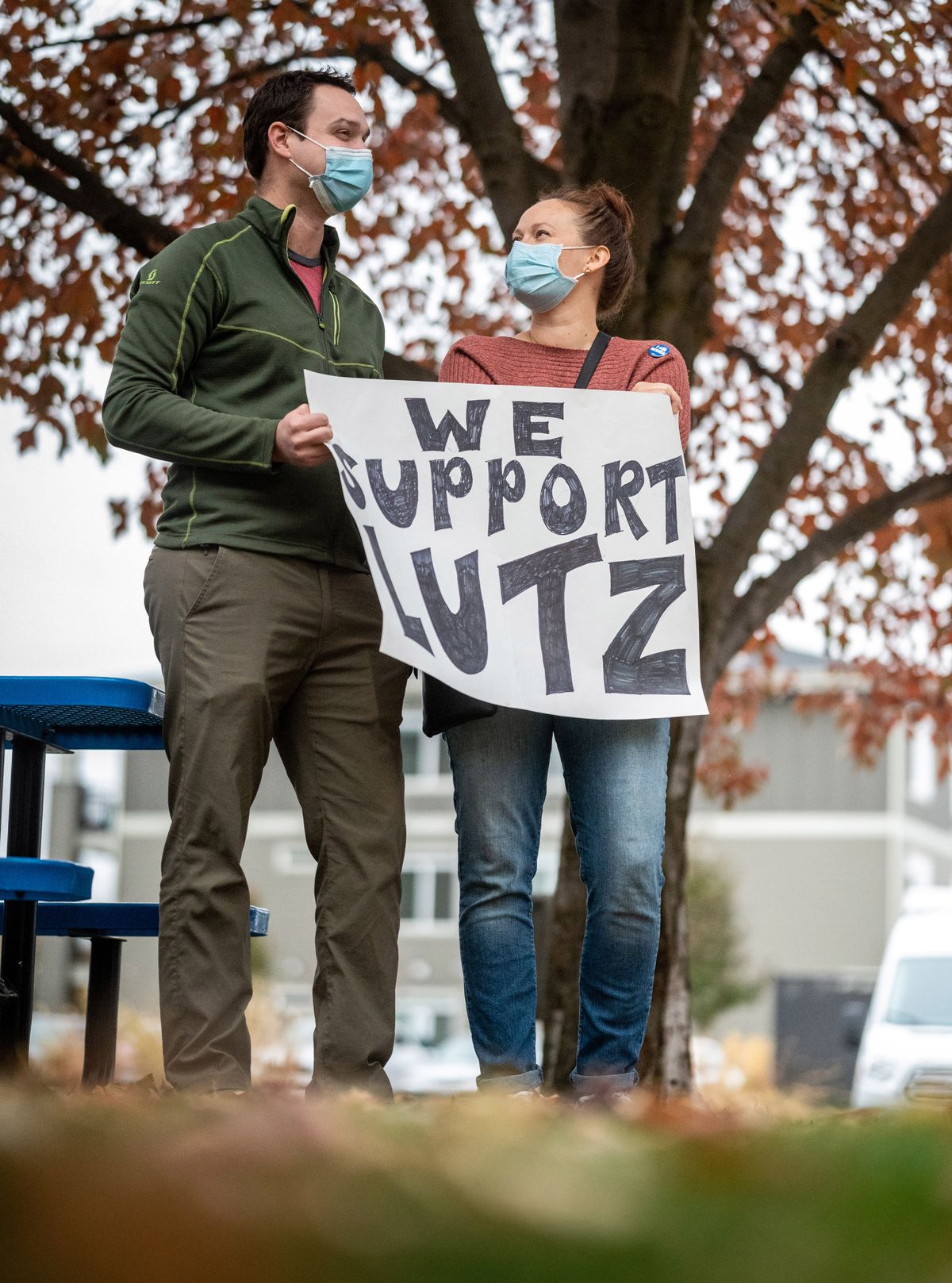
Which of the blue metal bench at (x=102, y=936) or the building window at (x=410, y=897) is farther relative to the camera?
the building window at (x=410, y=897)

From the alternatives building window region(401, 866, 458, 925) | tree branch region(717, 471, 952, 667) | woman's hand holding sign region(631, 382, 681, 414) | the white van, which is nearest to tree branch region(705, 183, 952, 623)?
tree branch region(717, 471, 952, 667)

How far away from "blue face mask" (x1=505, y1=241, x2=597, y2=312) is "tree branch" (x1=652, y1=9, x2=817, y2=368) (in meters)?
2.73

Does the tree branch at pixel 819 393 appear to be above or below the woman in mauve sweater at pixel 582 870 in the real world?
above

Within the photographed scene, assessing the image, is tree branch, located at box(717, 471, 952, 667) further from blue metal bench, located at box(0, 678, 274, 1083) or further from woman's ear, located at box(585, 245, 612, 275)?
woman's ear, located at box(585, 245, 612, 275)

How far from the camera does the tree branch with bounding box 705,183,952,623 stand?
21.3 feet

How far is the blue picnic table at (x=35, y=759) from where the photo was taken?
3025mm

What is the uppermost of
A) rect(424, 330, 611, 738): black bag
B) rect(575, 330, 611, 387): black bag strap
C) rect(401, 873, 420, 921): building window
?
rect(575, 330, 611, 387): black bag strap

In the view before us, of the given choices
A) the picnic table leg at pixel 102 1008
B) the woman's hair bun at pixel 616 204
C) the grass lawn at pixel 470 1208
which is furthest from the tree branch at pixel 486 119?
the grass lawn at pixel 470 1208

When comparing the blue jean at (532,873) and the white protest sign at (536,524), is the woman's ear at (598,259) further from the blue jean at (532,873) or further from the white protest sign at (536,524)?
the blue jean at (532,873)

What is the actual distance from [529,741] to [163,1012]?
85 cm

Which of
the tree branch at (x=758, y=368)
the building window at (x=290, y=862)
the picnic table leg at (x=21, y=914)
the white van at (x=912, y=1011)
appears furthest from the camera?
the building window at (x=290, y=862)

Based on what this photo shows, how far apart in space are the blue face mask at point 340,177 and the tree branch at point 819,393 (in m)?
3.40

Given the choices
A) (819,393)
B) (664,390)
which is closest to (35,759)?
(664,390)

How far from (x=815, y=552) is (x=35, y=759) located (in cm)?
443
